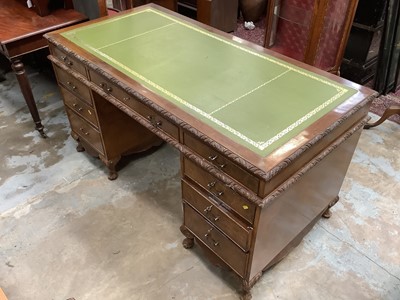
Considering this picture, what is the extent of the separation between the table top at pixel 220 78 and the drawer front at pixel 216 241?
468 mm

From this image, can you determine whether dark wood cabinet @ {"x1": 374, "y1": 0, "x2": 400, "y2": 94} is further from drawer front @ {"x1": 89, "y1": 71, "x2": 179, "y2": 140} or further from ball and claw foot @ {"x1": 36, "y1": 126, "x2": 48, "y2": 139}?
ball and claw foot @ {"x1": 36, "y1": 126, "x2": 48, "y2": 139}

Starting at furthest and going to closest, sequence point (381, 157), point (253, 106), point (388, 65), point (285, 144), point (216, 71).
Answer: point (388, 65) < point (381, 157) < point (216, 71) < point (253, 106) < point (285, 144)

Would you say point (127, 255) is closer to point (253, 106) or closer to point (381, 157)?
point (253, 106)

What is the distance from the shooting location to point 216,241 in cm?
158

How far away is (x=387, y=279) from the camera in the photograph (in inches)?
68.7

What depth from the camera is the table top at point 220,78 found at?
133cm

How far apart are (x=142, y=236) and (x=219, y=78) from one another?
909 mm

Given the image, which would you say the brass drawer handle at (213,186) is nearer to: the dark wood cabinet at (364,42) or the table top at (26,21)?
the table top at (26,21)

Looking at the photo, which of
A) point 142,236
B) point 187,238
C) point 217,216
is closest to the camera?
point 217,216

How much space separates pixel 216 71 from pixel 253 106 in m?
0.30

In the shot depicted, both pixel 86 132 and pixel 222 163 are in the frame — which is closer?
pixel 222 163

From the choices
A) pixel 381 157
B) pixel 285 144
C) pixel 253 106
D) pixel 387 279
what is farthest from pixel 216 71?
pixel 381 157

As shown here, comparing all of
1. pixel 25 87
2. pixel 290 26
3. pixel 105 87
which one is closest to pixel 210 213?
pixel 105 87

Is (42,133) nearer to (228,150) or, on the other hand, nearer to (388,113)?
(228,150)
